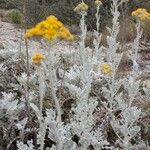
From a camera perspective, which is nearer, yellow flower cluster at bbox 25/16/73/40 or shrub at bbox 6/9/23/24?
yellow flower cluster at bbox 25/16/73/40

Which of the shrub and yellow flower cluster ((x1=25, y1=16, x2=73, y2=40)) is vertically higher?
yellow flower cluster ((x1=25, y1=16, x2=73, y2=40))

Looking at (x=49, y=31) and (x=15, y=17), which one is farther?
(x=15, y=17)

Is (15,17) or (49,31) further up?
(49,31)

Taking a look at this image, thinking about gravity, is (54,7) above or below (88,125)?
below

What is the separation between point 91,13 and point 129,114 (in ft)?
23.0

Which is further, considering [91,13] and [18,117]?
[91,13]

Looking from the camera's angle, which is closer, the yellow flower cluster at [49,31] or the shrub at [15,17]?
the yellow flower cluster at [49,31]

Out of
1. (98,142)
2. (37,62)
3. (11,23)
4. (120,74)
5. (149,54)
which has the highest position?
(37,62)

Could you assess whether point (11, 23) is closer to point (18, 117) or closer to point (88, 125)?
point (18, 117)

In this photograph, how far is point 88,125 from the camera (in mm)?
3055

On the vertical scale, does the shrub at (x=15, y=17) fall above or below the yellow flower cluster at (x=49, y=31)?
below

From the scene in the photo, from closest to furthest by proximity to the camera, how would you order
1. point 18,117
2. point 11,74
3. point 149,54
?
point 18,117 → point 11,74 → point 149,54

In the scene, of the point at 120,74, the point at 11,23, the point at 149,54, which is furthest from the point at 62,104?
the point at 11,23

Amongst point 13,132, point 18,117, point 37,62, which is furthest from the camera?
point 18,117
